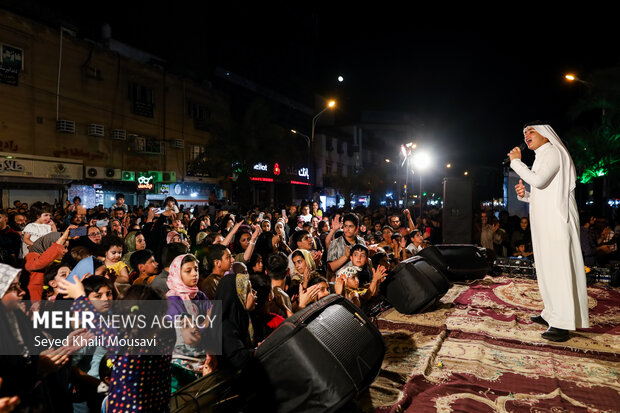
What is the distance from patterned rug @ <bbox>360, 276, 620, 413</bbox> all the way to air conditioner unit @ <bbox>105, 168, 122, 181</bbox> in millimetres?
16279

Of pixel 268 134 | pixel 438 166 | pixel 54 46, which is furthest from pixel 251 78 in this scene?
pixel 438 166

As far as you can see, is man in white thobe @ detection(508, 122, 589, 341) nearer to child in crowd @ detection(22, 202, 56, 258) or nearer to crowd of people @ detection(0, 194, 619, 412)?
crowd of people @ detection(0, 194, 619, 412)

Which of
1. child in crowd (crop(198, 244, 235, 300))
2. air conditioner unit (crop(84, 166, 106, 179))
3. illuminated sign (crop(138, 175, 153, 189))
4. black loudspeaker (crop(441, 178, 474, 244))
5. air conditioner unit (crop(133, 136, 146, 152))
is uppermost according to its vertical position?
air conditioner unit (crop(133, 136, 146, 152))

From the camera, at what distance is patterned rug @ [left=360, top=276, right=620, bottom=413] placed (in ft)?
9.39

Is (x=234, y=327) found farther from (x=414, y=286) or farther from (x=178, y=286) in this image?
(x=414, y=286)

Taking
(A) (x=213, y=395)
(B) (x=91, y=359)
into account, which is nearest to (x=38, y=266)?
(B) (x=91, y=359)

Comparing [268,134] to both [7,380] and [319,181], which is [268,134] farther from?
[7,380]

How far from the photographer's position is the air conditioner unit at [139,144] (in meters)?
19.2

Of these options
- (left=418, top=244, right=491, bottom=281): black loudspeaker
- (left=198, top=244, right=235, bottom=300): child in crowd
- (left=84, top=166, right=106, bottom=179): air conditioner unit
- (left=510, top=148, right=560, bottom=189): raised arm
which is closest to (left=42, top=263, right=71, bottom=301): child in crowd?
(left=198, top=244, right=235, bottom=300): child in crowd

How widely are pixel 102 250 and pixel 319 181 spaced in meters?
31.1

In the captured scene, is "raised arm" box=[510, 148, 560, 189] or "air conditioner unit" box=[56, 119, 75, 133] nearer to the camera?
"raised arm" box=[510, 148, 560, 189]

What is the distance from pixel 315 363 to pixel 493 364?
1931 mm

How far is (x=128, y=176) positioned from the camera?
18438 mm

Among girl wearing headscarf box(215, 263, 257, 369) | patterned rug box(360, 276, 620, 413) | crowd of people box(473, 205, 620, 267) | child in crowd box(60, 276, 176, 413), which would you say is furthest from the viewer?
crowd of people box(473, 205, 620, 267)
